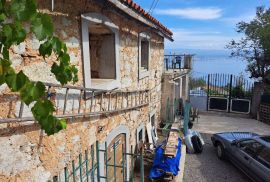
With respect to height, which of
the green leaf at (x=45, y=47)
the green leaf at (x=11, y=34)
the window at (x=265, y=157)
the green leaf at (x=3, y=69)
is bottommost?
the window at (x=265, y=157)

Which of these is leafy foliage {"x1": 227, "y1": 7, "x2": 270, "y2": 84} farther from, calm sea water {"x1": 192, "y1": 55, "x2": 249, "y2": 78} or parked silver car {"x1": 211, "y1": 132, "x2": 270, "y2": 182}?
parked silver car {"x1": 211, "y1": 132, "x2": 270, "y2": 182}

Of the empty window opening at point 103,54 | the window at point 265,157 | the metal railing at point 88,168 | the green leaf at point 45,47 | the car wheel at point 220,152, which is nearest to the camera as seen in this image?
the green leaf at point 45,47

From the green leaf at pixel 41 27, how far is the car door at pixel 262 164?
23.1 ft

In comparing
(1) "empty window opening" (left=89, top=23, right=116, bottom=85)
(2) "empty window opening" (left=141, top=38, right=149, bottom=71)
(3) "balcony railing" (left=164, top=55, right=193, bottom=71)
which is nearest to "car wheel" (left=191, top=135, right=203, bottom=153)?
(2) "empty window opening" (left=141, top=38, right=149, bottom=71)

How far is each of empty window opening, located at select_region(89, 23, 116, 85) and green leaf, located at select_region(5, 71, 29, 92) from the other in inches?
145

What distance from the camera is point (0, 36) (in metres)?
1.00

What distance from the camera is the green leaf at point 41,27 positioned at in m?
0.97

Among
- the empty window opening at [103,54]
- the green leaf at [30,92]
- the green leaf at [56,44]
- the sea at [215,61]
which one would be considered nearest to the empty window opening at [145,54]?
the empty window opening at [103,54]

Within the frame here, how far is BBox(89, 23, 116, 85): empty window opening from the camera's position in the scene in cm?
476

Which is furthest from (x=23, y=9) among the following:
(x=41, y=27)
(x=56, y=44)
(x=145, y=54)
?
(x=145, y=54)

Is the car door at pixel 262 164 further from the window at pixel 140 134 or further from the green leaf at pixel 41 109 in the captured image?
the green leaf at pixel 41 109

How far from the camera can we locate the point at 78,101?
3475 mm

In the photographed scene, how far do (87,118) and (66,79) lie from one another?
2716 mm

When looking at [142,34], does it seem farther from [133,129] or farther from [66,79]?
[66,79]
